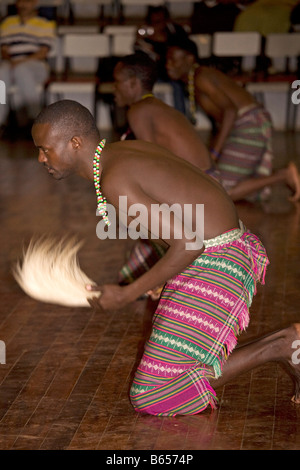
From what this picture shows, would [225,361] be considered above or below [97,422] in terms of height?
above

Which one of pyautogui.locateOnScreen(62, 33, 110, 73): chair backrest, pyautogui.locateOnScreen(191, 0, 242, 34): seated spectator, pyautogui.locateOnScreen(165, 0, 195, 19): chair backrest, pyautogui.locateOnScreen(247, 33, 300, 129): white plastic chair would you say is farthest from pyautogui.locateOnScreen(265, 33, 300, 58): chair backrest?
pyautogui.locateOnScreen(62, 33, 110, 73): chair backrest

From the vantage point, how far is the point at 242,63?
10.4 meters

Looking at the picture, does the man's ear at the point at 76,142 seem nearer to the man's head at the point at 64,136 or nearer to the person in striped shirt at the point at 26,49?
the man's head at the point at 64,136

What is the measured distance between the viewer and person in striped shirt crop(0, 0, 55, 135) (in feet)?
31.9

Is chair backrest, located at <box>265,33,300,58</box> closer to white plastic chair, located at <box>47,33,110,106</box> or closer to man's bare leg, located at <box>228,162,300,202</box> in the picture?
white plastic chair, located at <box>47,33,110,106</box>

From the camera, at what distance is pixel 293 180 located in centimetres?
665

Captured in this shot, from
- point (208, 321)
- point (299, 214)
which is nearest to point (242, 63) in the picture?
point (299, 214)

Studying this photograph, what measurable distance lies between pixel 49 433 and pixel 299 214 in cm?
379

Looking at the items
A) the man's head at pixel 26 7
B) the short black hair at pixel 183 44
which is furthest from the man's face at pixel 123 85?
the man's head at pixel 26 7

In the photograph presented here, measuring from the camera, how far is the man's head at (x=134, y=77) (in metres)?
4.59

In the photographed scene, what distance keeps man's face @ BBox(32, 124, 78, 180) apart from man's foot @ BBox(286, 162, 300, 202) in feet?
12.4

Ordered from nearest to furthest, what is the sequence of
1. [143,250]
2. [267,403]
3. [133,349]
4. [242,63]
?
[267,403] → [133,349] → [143,250] → [242,63]

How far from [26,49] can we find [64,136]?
23.5 ft
